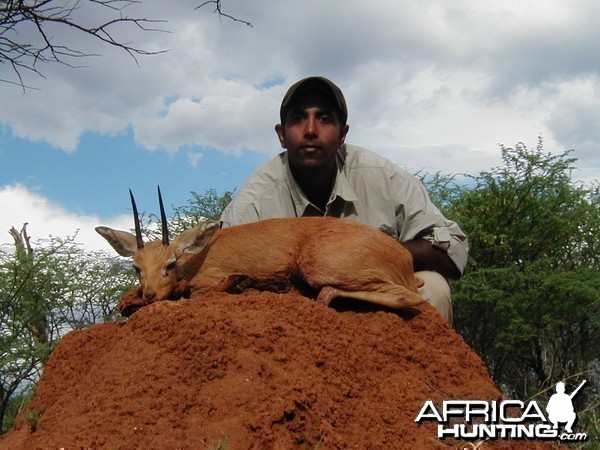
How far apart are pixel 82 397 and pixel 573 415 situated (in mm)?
2828

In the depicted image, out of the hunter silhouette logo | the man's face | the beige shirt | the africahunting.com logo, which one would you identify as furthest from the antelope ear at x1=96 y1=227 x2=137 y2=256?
the hunter silhouette logo

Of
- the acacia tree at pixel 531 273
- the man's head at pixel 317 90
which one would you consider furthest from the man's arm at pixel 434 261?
the acacia tree at pixel 531 273

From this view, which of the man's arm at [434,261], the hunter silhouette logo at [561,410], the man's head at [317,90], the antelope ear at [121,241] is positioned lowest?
the hunter silhouette logo at [561,410]

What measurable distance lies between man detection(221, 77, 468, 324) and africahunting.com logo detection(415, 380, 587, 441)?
55.7 inches

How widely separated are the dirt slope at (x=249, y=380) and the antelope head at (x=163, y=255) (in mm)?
559

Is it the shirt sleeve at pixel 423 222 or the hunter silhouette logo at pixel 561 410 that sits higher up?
the shirt sleeve at pixel 423 222

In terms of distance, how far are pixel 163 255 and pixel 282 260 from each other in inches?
33.6

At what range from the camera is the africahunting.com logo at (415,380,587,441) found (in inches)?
148

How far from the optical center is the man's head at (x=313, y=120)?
19.5 ft

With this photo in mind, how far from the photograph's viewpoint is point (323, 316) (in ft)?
13.7

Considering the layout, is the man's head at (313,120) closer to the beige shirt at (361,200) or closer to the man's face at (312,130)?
the man's face at (312,130)

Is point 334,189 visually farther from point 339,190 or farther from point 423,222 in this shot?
point 423,222

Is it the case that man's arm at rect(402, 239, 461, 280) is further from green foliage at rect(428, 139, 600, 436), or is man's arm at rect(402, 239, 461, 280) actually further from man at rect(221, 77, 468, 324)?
green foliage at rect(428, 139, 600, 436)

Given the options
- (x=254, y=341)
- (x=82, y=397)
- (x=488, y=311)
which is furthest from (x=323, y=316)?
(x=488, y=311)
